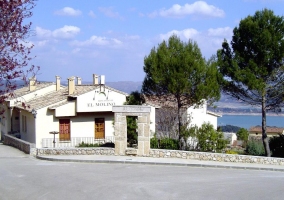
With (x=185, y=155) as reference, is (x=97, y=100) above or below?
above

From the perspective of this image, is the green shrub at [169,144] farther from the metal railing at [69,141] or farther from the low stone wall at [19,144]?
the low stone wall at [19,144]

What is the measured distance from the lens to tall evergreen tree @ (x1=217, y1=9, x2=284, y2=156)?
974 inches

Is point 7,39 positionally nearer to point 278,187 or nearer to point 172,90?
point 278,187

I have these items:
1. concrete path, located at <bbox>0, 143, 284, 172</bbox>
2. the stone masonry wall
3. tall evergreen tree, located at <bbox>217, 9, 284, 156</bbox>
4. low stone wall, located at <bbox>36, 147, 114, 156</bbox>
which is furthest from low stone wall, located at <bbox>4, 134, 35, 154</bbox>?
tall evergreen tree, located at <bbox>217, 9, 284, 156</bbox>

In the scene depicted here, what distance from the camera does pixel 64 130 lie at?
1234 inches

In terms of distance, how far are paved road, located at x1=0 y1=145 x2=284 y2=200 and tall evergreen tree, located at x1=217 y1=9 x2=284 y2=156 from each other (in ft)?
22.1

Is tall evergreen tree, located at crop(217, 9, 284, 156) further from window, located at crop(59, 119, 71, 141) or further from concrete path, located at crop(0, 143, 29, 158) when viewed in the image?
concrete path, located at crop(0, 143, 29, 158)

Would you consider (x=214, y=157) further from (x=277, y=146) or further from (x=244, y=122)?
(x=244, y=122)

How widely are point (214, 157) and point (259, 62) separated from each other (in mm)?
6834

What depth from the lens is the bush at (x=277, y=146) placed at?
1033 inches

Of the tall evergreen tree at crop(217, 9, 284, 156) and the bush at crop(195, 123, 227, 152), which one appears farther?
the tall evergreen tree at crop(217, 9, 284, 156)

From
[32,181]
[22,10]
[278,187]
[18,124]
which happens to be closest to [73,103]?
[18,124]

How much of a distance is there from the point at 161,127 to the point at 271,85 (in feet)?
26.3

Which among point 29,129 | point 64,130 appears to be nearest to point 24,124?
point 29,129
